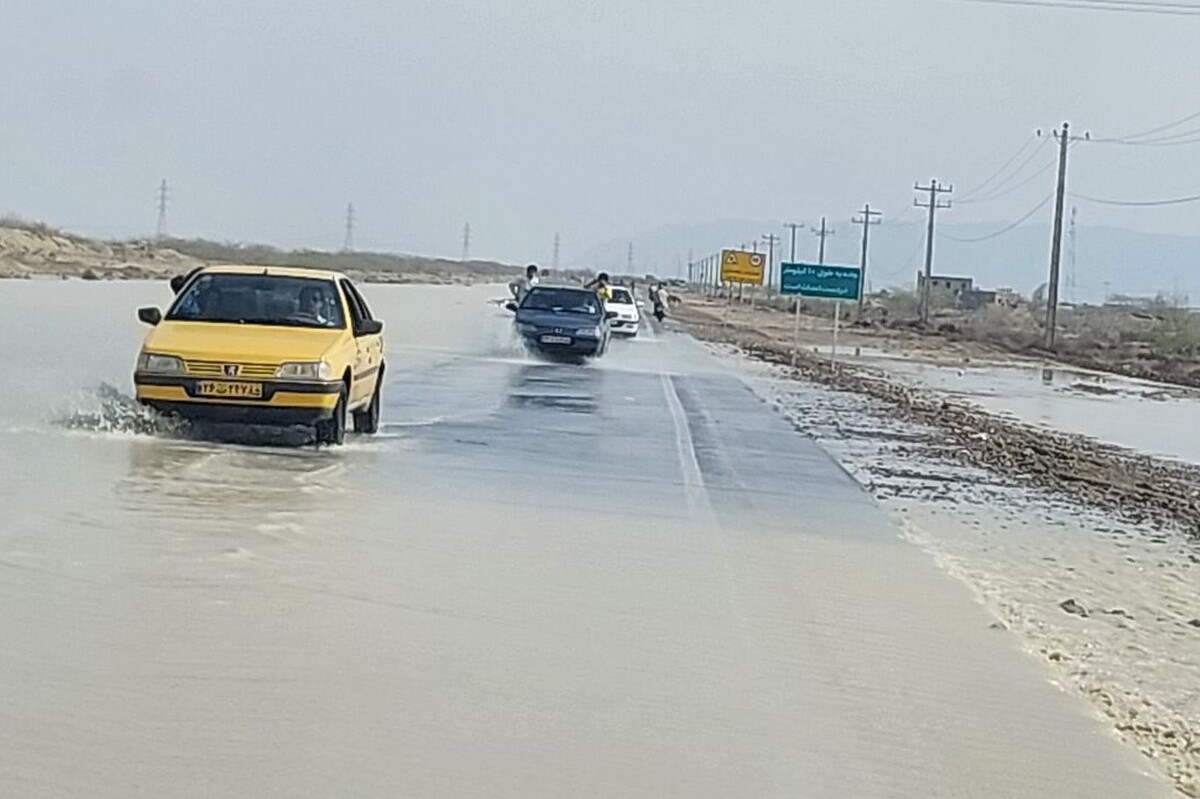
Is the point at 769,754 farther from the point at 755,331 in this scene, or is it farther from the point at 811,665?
the point at 755,331

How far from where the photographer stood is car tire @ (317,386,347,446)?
16844 millimetres

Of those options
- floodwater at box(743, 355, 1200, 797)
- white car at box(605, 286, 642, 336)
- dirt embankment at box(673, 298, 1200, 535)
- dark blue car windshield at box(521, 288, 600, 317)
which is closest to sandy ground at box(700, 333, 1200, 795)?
floodwater at box(743, 355, 1200, 797)

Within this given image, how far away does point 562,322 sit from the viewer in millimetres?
38344

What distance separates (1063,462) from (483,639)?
1433cm

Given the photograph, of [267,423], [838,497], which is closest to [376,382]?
[267,423]

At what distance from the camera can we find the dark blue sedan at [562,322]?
38281 mm

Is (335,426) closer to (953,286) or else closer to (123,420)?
(123,420)

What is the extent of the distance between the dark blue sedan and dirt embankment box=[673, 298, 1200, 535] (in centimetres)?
583

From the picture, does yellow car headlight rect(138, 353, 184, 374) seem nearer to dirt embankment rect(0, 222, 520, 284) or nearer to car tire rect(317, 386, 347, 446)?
car tire rect(317, 386, 347, 446)

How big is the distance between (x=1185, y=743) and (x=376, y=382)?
1278 centimetres

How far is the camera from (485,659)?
8.34 m

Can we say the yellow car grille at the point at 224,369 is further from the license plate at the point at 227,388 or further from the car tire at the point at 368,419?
the car tire at the point at 368,419

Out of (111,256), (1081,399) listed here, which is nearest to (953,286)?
(111,256)

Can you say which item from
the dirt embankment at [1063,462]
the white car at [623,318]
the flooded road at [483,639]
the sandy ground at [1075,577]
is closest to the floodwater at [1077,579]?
the sandy ground at [1075,577]
